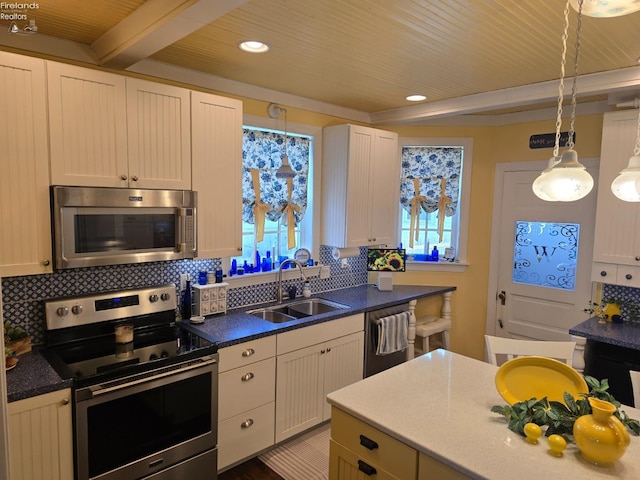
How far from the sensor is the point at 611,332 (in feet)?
9.62

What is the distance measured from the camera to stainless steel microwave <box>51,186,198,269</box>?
83.1 inches

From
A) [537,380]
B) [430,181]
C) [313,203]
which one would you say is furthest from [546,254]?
[537,380]

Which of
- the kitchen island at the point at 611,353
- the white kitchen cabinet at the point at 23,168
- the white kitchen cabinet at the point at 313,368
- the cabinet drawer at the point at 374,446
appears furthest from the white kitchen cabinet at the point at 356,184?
the white kitchen cabinet at the point at 23,168

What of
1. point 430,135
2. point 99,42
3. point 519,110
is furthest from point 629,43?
point 99,42

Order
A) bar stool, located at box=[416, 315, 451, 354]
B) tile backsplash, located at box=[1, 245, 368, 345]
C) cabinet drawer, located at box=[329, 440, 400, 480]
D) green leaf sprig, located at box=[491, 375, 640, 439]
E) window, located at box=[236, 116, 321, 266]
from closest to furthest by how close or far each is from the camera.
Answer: green leaf sprig, located at box=[491, 375, 640, 439]
cabinet drawer, located at box=[329, 440, 400, 480]
tile backsplash, located at box=[1, 245, 368, 345]
window, located at box=[236, 116, 321, 266]
bar stool, located at box=[416, 315, 451, 354]

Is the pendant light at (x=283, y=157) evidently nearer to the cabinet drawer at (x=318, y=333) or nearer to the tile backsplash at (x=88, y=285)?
the tile backsplash at (x=88, y=285)

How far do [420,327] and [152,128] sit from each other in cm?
286

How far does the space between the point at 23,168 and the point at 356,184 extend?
2387mm

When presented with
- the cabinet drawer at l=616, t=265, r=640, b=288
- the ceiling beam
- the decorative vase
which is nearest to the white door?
the cabinet drawer at l=616, t=265, r=640, b=288

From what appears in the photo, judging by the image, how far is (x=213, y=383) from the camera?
7.92 feet

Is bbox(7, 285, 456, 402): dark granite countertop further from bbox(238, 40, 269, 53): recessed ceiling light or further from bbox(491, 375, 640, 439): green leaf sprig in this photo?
bbox(238, 40, 269, 53): recessed ceiling light

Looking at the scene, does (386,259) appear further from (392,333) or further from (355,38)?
(355,38)

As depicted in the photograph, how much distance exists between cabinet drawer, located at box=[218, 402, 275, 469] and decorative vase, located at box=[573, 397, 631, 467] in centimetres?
187

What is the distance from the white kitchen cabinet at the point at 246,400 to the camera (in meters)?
2.52
